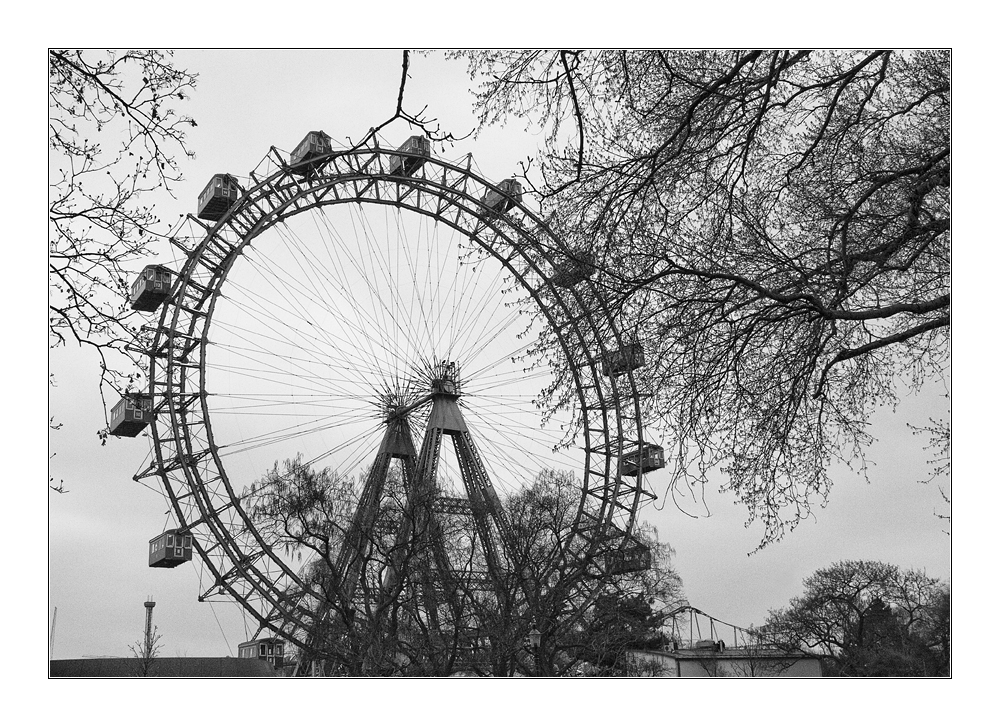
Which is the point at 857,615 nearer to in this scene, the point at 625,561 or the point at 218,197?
the point at 625,561

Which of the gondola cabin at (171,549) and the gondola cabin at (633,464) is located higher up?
the gondola cabin at (633,464)

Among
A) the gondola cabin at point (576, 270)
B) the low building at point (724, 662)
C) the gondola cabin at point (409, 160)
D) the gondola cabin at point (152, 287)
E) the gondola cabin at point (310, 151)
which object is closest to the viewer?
the gondola cabin at point (576, 270)

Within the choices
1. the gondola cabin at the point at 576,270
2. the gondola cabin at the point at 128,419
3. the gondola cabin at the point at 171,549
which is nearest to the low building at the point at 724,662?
the gondola cabin at the point at 171,549

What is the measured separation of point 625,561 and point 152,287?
463 inches

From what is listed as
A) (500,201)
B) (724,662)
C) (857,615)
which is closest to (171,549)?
(500,201)

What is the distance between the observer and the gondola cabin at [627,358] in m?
8.66

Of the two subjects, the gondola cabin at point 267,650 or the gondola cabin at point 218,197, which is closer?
the gondola cabin at point 267,650

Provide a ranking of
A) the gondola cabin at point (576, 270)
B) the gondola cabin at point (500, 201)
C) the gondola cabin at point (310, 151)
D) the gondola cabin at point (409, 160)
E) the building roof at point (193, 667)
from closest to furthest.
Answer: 1. the gondola cabin at point (576, 270)
2. the building roof at point (193, 667)
3. the gondola cabin at point (310, 151)
4. the gondola cabin at point (409, 160)
5. the gondola cabin at point (500, 201)

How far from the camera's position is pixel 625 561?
76.6ft

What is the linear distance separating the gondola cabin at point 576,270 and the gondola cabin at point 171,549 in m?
16.0

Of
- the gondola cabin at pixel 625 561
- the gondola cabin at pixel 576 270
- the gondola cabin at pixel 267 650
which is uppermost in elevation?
the gondola cabin at pixel 576 270

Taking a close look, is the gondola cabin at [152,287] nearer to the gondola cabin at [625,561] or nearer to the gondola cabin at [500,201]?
the gondola cabin at [500,201]

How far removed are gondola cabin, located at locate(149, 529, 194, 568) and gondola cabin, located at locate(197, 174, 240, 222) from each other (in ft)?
23.5

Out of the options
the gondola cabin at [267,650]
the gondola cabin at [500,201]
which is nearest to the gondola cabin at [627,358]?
the gondola cabin at [267,650]
